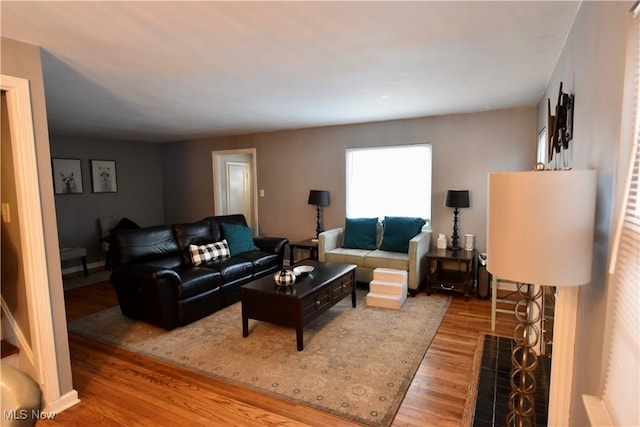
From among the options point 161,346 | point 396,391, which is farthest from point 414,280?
point 161,346

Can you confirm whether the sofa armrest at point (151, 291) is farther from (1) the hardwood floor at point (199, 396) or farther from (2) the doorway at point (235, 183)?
(2) the doorway at point (235, 183)

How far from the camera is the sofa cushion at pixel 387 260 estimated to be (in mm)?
4324

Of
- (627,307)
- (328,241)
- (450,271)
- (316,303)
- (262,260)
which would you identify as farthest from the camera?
(328,241)

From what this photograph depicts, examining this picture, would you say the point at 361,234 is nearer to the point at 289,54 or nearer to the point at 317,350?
the point at 317,350

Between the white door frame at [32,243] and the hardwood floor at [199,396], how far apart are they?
0.28 metres

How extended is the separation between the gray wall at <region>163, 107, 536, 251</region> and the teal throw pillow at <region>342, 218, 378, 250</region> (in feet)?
1.35

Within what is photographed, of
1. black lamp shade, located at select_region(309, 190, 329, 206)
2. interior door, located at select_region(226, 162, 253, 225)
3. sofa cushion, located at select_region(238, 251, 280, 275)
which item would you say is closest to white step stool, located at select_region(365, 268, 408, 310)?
sofa cushion, located at select_region(238, 251, 280, 275)

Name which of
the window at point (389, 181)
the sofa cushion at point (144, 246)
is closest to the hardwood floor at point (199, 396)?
the sofa cushion at point (144, 246)

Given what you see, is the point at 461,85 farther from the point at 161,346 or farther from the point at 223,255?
the point at 161,346

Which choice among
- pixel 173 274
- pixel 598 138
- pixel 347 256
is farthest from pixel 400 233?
pixel 598 138

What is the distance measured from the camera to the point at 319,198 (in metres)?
5.35

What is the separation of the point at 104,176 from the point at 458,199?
605cm

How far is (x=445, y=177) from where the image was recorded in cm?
469

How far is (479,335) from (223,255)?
3.02m
